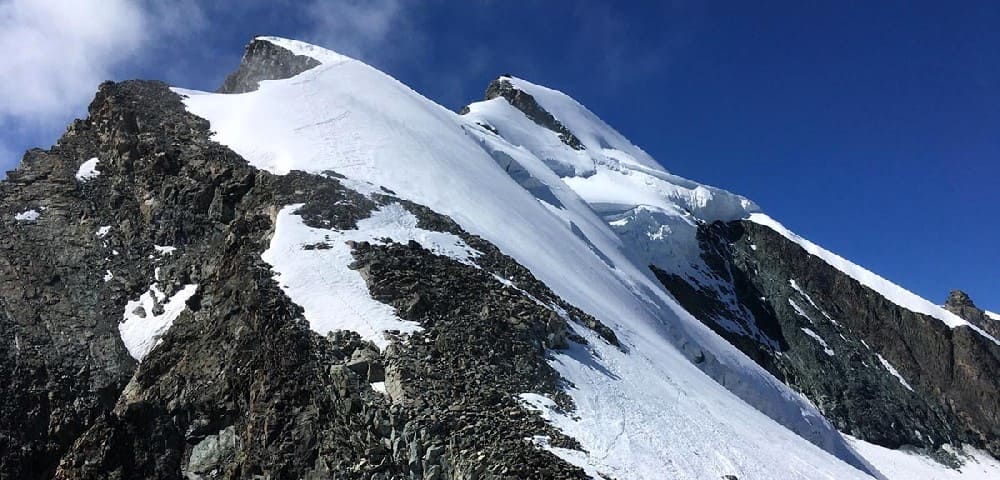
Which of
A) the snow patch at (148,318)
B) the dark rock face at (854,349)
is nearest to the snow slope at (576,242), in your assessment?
the snow patch at (148,318)

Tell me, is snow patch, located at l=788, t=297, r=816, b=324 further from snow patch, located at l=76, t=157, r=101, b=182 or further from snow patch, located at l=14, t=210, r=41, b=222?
snow patch, located at l=14, t=210, r=41, b=222

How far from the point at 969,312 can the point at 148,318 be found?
71.7 metres

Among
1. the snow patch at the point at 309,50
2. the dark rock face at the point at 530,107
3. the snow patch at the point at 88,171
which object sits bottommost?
the snow patch at the point at 88,171

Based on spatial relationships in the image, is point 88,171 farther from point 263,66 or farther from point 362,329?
point 263,66

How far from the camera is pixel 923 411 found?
52562 millimetres

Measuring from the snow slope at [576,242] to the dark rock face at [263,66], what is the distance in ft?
Result: 4.05

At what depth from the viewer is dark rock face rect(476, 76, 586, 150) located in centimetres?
7100

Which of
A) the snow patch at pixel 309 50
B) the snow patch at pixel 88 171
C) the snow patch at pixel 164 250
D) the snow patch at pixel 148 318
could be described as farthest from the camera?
the snow patch at pixel 309 50

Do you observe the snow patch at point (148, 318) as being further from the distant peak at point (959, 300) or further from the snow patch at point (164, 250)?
the distant peak at point (959, 300)

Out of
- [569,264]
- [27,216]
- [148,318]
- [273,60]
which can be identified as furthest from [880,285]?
[27,216]

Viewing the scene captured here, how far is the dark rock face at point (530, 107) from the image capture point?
7100 centimetres

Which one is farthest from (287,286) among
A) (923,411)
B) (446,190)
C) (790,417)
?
(923,411)

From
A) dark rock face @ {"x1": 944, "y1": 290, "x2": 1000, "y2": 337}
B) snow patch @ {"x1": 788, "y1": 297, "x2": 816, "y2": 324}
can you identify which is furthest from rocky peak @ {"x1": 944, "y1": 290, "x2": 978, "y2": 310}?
snow patch @ {"x1": 788, "y1": 297, "x2": 816, "y2": 324}

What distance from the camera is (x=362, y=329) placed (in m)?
19.9
